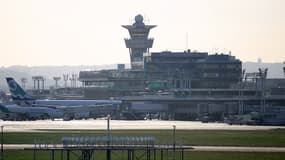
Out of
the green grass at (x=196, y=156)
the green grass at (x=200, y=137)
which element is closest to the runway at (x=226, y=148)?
the green grass at (x=196, y=156)

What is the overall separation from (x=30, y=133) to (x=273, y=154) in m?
43.2

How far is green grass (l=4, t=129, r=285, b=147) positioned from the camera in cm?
11269

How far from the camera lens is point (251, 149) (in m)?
103

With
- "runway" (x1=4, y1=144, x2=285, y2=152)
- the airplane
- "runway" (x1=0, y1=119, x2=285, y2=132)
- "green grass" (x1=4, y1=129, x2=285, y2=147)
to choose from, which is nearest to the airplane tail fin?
the airplane

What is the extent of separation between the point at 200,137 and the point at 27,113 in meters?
75.8

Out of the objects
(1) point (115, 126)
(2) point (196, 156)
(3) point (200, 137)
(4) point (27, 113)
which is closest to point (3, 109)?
(4) point (27, 113)

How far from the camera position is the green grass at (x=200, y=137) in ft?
370

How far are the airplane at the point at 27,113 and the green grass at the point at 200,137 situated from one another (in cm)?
6179

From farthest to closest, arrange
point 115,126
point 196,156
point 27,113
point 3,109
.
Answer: point 27,113
point 3,109
point 115,126
point 196,156

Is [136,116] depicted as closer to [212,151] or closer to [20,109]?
[20,109]

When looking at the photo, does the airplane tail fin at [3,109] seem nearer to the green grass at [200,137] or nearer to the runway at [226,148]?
the green grass at [200,137]

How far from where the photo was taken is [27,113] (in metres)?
191

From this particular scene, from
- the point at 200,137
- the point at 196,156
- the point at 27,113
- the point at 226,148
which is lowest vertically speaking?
the point at 27,113

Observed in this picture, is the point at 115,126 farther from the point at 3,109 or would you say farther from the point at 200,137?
the point at 3,109
